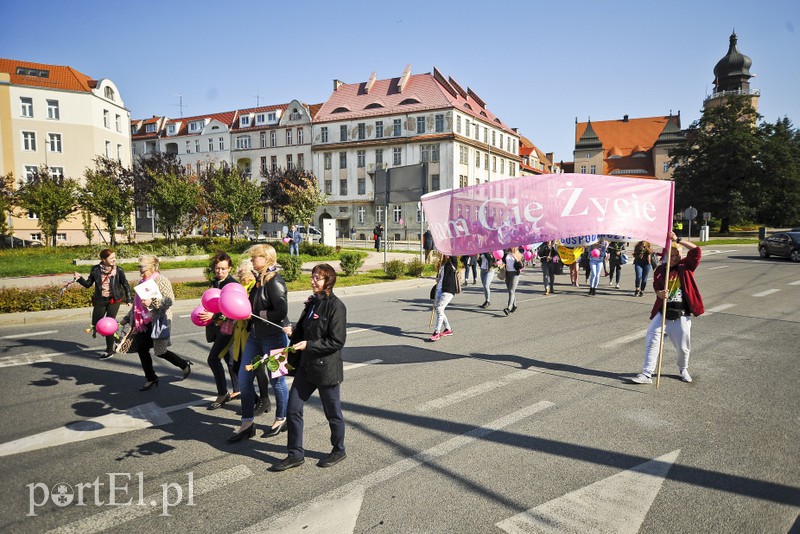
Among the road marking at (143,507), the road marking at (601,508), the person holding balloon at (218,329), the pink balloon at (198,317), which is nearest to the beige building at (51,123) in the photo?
the person holding balloon at (218,329)

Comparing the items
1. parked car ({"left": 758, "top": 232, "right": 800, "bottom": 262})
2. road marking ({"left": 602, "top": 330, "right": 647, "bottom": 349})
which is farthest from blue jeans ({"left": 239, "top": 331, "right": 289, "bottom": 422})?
parked car ({"left": 758, "top": 232, "right": 800, "bottom": 262})

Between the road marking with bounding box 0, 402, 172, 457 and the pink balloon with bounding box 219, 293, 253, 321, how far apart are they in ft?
5.34

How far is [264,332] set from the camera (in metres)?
4.82

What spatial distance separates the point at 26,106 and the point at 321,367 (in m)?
52.6

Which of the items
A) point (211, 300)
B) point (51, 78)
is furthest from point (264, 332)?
point (51, 78)

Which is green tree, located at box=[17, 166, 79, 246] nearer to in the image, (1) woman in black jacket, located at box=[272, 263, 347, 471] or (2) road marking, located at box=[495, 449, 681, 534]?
(1) woman in black jacket, located at box=[272, 263, 347, 471]

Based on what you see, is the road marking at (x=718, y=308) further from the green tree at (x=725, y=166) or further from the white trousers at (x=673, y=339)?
the green tree at (x=725, y=166)

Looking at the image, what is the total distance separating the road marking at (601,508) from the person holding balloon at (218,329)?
3611 millimetres

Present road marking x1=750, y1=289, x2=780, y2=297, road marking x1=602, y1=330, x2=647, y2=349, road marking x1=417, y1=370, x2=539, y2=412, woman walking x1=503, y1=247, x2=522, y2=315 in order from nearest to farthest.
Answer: road marking x1=417, y1=370, x2=539, y2=412, road marking x1=602, y1=330, x2=647, y2=349, woman walking x1=503, y1=247, x2=522, y2=315, road marking x1=750, y1=289, x2=780, y2=297

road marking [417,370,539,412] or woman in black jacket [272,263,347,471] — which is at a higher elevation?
woman in black jacket [272,263,347,471]

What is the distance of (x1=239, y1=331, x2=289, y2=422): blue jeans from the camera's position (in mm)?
4770

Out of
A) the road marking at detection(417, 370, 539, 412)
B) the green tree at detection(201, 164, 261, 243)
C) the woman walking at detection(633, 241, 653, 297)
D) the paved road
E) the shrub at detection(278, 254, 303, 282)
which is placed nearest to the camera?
the paved road

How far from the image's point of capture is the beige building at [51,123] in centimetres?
4153

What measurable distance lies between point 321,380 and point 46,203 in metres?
28.6
